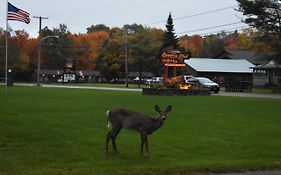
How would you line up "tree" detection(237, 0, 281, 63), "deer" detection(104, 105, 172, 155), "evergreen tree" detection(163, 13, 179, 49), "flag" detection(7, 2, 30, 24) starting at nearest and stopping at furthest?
"deer" detection(104, 105, 172, 155), "flag" detection(7, 2, 30, 24), "tree" detection(237, 0, 281, 63), "evergreen tree" detection(163, 13, 179, 49)

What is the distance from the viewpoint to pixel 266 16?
59.7 m

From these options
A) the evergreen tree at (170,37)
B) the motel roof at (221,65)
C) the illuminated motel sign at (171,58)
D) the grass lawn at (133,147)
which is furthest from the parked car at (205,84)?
the evergreen tree at (170,37)

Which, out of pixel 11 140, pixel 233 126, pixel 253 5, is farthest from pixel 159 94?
pixel 11 140

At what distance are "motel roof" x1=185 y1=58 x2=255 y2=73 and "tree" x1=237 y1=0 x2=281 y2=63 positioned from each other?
86.5 ft

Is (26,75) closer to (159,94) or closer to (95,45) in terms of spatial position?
(95,45)

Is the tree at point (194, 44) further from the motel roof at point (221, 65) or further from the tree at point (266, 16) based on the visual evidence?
the tree at point (266, 16)

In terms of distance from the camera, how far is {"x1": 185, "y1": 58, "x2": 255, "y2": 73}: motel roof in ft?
289

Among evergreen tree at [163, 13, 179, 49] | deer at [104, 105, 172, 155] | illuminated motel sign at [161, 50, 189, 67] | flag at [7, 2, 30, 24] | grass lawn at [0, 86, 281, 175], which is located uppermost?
evergreen tree at [163, 13, 179, 49]

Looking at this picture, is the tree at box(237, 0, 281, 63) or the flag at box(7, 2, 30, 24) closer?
the flag at box(7, 2, 30, 24)

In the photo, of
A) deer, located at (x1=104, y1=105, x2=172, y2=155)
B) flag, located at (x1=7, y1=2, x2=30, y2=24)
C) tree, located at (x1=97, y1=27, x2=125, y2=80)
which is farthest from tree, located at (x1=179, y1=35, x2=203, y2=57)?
deer, located at (x1=104, y1=105, x2=172, y2=155)

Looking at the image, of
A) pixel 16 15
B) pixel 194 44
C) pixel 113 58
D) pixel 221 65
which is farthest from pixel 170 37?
pixel 16 15

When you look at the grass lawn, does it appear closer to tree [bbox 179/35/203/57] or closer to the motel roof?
the motel roof

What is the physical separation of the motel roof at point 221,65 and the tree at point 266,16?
26.4m

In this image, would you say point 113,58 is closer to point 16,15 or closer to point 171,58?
point 171,58
